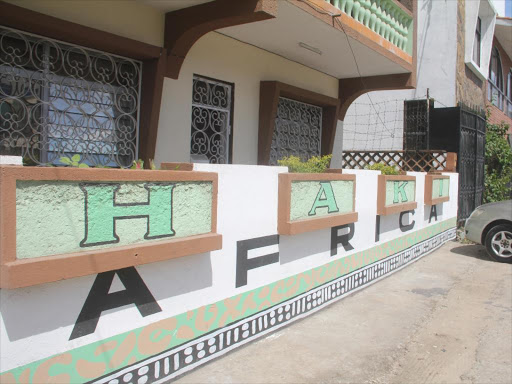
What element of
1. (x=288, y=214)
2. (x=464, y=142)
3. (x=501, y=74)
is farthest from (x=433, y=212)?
(x=501, y=74)

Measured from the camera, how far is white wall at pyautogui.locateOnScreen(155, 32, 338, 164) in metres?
5.53

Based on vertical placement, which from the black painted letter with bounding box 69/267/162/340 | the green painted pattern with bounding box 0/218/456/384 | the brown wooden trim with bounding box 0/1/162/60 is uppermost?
the brown wooden trim with bounding box 0/1/162/60

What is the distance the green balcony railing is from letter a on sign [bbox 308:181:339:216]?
8.26ft

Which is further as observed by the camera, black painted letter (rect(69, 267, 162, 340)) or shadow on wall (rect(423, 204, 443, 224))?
shadow on wall (rect(423, 204, 443, 224))

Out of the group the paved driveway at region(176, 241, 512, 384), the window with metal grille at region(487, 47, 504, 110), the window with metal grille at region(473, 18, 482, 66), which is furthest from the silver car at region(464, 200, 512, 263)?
the window with metal grille at region(487, 47, 504, 110)

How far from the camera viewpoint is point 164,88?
5.40 metres

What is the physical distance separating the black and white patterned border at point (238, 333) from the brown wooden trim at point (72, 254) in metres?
0.68

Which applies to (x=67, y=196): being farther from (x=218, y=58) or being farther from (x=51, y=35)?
(x=218, y=58)

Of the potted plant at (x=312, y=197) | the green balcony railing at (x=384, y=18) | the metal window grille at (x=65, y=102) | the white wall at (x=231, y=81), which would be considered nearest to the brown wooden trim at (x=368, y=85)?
the green balcony railing at (x=384, y=18)

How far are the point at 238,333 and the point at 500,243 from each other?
5.98 meters

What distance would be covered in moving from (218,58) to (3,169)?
4.32 metres

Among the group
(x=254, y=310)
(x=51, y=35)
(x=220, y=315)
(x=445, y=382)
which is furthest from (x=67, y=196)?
(x=445, y=382)

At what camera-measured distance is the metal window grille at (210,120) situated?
5.98 m

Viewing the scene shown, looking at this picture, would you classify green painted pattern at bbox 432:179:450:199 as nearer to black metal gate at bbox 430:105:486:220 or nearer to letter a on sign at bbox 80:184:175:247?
black metal gate at bbox 430:105:486:220
